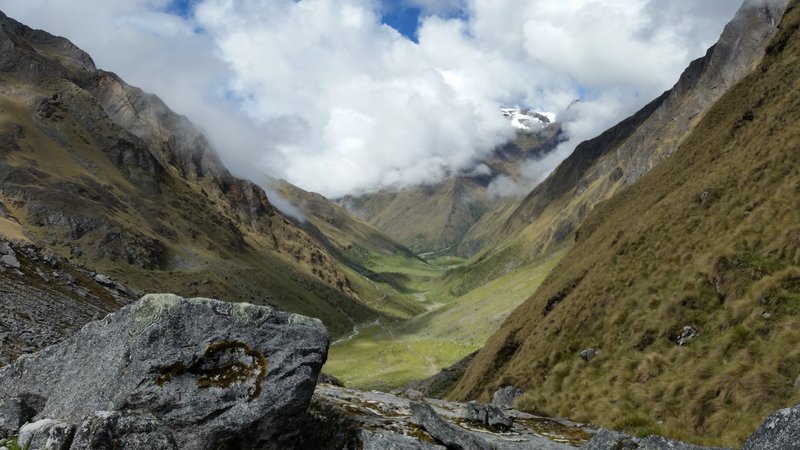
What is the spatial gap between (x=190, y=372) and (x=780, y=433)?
12.0 meters

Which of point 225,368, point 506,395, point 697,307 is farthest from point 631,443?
point 506,395

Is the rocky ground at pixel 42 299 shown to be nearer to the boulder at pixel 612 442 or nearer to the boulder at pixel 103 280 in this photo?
the boulder at pixel 103 280

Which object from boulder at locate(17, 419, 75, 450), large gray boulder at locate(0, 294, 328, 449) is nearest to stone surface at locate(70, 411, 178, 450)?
boulder at locate(17, 419, 75, 450)

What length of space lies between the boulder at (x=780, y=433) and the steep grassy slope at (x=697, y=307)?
20.9 feet

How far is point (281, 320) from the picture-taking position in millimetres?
14039

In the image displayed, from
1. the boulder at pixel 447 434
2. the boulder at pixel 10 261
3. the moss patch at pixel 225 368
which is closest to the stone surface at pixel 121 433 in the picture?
the moss patch at pixel 225 368

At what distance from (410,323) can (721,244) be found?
566ft

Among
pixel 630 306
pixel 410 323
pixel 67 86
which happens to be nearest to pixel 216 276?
pixel 410 323

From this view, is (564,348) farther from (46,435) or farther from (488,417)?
(46,435)

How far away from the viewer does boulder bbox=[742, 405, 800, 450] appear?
7.75m

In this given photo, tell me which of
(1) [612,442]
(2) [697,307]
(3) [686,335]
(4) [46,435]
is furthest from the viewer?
(2) [697,307]

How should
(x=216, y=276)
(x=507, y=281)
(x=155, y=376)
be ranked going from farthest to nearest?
(x=507, y=281) → (x=216, y=276) → (x=155, y=376)

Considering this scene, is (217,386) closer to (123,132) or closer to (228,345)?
(228,345)

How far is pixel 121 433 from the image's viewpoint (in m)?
10.1
